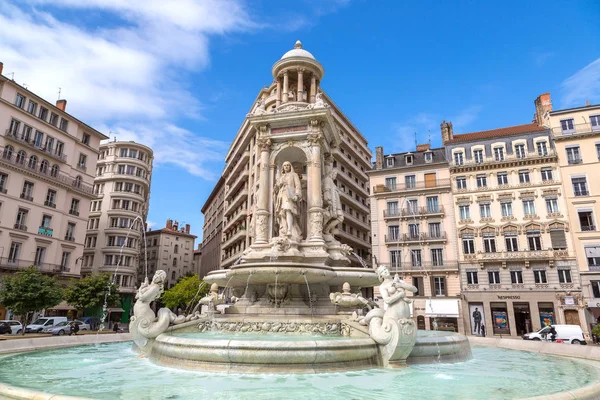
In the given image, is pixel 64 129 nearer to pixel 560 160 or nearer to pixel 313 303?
pixel 313 303

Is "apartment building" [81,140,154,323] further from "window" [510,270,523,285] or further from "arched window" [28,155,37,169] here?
"window" [510,270,523,285]

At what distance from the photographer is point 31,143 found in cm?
3859

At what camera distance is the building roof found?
44.4 m

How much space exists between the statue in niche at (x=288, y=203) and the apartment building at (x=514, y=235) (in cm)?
3256

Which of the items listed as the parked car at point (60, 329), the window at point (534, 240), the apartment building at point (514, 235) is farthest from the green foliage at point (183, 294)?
the window at point (534, 240)

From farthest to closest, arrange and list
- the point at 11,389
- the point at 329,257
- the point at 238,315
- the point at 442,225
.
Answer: the point at 442,225, the point at 329,257, the point at 238,315, the point at 11,389

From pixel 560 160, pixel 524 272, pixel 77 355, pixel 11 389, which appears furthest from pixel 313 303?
pixel 560 160

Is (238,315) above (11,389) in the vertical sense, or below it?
above

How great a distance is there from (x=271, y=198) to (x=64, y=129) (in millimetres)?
39155

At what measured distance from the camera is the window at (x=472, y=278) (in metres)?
40.2

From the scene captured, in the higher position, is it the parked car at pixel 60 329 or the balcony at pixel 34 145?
the balcony at pixel 34 145

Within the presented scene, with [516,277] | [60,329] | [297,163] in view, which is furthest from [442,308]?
[60,329]

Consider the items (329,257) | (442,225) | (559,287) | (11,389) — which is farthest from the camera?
(442,225)

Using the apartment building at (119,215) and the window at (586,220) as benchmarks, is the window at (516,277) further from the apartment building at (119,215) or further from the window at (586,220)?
the apartment building at (119,215)
